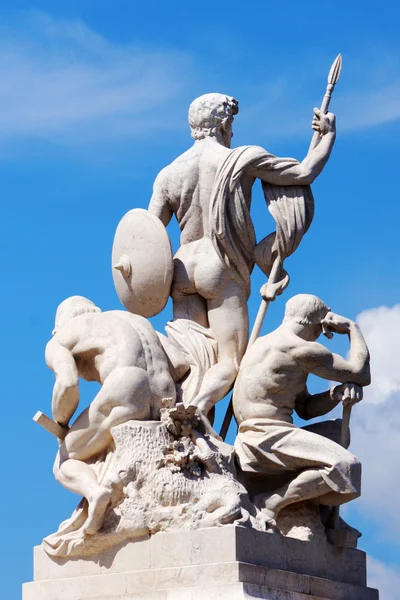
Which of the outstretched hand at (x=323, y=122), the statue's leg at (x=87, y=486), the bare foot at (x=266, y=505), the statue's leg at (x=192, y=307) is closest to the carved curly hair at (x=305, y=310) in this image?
the statue's leg at (x=192, y=307)

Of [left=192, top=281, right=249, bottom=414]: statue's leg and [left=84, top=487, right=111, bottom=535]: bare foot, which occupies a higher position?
[left=192, top=281, right=249, bottom=414]: statue's leg

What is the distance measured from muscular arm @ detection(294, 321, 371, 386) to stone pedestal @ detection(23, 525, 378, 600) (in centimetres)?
133

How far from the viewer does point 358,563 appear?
16.2m

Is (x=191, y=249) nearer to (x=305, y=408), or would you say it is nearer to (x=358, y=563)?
(x=305, y=408)

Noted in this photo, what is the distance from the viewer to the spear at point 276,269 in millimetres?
16391

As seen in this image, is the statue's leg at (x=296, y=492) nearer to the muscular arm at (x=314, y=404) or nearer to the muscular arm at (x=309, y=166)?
the muscular arm at (x=314, y=404)

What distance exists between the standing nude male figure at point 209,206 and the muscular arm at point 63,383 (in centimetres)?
121

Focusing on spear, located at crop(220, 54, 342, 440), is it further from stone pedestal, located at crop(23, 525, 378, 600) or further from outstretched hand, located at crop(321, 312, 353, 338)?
stone pedestal, located at crop(23, 525, 378, 600)

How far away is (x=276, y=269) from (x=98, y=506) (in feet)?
8.54

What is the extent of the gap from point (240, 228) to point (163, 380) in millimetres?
1544

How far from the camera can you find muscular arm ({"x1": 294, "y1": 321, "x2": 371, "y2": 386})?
51.8 feet

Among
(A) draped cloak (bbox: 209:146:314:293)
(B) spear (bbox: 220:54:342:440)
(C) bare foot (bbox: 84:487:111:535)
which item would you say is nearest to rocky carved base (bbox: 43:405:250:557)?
(C) bare foot (bbox: 84:487:111:535)

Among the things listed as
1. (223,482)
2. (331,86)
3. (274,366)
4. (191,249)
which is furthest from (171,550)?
(331,86)

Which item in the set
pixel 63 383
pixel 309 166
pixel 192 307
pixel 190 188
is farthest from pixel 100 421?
pixel 309 166
